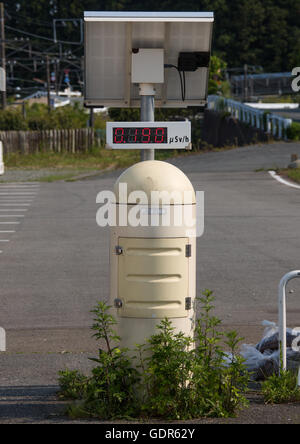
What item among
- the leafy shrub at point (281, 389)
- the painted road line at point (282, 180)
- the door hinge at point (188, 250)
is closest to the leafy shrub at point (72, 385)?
the door hinge at point (188, 250)

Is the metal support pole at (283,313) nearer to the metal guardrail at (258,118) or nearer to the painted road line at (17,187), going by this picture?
the painted road line at (17,187)

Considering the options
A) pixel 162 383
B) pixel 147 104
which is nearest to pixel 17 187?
pixel 147 104

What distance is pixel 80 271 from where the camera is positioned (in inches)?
452

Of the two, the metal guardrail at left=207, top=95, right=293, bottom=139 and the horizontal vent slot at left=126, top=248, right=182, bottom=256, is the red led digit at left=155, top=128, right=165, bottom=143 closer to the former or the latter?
the horizontal vent slot at left=126, top=248, right=182, bottom=256

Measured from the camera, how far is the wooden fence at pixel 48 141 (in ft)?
147

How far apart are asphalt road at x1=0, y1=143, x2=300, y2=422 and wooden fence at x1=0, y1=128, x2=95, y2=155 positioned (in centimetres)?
2290

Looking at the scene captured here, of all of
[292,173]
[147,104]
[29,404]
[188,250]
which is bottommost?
[292,173]

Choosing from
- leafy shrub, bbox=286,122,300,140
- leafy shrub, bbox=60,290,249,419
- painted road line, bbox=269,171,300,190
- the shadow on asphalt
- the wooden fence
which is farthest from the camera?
the wooden fence

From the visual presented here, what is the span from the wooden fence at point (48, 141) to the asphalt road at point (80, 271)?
75.1ft

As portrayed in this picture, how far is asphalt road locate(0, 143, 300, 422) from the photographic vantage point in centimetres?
693
